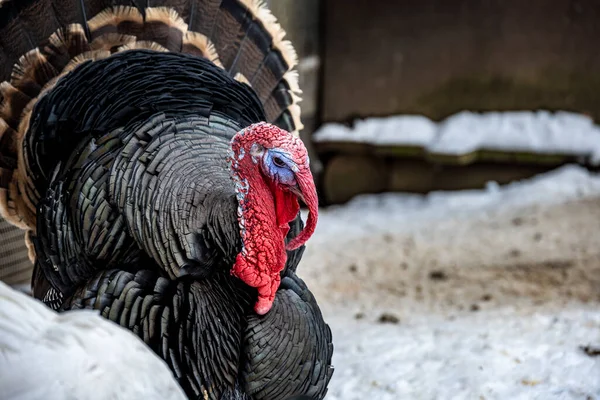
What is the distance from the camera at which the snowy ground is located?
3.09 meters

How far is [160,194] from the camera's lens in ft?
7.14

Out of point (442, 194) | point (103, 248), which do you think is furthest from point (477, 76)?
point (103, 248)

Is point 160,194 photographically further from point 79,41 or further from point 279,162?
point 79,41

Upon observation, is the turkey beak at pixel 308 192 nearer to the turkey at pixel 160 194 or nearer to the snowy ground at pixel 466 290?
the turkey at pixel 160 194

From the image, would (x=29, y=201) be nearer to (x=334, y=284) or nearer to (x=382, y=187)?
(x=334, y=284)

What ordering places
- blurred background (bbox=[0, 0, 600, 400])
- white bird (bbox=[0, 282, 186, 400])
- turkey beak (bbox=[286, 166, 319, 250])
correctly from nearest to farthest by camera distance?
white bird (bbox=[0, 282, 186, 400])
turkey beak (bbox=[286, 166, 319, 250])
blurred background (bbox=[0, 0, 600, 400])

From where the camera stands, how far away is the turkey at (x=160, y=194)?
214cm

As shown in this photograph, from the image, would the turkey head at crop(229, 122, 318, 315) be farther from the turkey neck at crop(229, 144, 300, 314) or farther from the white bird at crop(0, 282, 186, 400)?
the white bird at crop(0, 282, 186, 400)

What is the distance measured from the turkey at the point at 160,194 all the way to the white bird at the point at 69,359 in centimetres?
39

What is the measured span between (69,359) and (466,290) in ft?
10.6

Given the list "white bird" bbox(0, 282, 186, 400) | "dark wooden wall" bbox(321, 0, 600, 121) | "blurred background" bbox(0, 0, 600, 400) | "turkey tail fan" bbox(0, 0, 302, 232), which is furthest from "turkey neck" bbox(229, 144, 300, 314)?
"dark wooden wall" bbox(321, 0, 600, 121)

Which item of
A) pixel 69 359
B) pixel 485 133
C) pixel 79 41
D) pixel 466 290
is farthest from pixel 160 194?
pixel 485 133

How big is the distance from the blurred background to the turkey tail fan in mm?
1817

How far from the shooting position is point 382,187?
6965 millimetres
